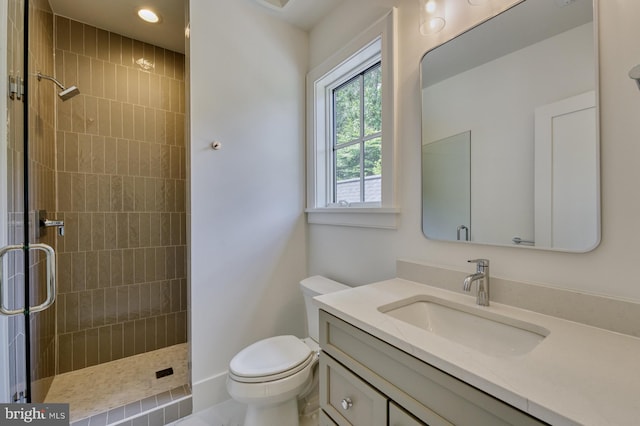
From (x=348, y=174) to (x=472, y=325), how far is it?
123 centimetres

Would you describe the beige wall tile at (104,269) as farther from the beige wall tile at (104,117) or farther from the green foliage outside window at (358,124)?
the green foliage outside window at (358,124)

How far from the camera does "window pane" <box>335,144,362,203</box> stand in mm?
1860

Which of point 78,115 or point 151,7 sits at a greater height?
point 151,7

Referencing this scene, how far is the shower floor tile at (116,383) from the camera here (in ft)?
5.26

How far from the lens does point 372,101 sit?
5.74ft

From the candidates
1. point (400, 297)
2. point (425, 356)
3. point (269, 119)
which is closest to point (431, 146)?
point (400, 297)

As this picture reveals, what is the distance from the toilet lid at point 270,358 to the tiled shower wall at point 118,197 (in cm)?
128

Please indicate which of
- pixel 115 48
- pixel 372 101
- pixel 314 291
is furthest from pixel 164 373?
pixel 115 48

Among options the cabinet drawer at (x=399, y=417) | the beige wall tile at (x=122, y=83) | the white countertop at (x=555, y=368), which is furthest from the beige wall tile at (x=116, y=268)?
the cabinet drawer at (x=399, y=417)

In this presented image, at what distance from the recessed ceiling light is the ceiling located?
3 centimetres

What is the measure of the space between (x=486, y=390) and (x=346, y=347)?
18.5 inches

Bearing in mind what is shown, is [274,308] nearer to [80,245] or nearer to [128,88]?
[80,245]

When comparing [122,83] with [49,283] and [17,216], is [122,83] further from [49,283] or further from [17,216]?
[49,283]

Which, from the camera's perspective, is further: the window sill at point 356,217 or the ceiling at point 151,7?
the ceiling at point 151,7
